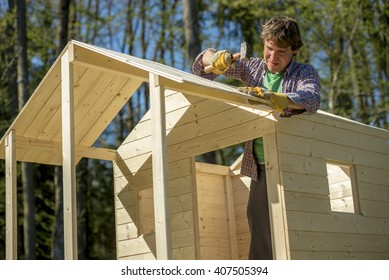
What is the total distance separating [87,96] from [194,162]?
4.09 ft

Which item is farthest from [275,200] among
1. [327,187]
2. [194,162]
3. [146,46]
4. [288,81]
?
[146,46]

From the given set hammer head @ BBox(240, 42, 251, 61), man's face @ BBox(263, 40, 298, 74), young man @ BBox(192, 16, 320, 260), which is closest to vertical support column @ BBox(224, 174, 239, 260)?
young man @ BBox(192, 16, 320, 260)

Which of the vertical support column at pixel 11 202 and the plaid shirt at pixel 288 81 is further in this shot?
the vertical support column at pixel 11 202

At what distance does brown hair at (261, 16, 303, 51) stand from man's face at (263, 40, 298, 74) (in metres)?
0.05

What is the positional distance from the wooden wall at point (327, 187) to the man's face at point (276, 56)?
→ 0.47 metres

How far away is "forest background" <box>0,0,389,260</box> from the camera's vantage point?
47.9 feet

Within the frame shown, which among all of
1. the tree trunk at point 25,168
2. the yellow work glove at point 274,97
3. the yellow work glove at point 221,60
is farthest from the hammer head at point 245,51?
the tree trunk at point 25,168

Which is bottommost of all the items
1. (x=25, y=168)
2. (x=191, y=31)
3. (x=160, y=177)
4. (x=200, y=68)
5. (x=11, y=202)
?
(x=160, y=177)

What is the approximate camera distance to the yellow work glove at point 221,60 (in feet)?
16.6

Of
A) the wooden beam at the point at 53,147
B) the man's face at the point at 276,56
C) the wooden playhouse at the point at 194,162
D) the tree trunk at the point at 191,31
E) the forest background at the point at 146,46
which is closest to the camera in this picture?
the wooden playhouse at the point at 194,162

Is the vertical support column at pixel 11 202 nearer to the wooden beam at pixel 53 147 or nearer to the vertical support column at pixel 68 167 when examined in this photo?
the wooden beam at pixel 53 147

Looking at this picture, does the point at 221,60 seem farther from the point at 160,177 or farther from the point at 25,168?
the point at 25,168

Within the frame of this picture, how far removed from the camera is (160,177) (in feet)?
15.0
